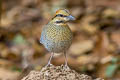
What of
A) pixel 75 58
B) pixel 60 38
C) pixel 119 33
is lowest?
pixel 60 38

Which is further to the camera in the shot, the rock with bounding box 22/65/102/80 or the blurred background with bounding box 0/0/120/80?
the blurred background with bounding box 0/0/120/80

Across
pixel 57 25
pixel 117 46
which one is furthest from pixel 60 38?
pixel 117 46

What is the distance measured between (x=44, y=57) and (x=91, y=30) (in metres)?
1.85

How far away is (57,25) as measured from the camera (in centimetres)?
436

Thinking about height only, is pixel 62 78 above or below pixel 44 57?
below

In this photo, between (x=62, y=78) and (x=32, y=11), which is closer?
(x=62, y=78)

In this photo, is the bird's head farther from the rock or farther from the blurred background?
the blurred background

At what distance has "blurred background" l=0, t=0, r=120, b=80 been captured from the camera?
24.3 ft

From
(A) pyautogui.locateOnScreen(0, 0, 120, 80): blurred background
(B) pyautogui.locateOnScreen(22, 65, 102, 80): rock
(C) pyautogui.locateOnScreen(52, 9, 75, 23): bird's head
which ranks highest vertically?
(A) pyautogui.locateOnScreen(0, 0, 120, 80): blurred background

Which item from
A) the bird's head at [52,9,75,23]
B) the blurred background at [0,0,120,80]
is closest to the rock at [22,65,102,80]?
the bird's head at [52,9,75,23]

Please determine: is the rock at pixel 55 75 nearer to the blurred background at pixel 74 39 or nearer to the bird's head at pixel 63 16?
the bird's head at pixel 63 16

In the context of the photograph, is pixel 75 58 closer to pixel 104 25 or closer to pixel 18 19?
pixel 104 25

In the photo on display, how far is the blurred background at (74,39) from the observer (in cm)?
741

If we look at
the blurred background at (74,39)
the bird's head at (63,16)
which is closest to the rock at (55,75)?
the bird's head at (63,16)
